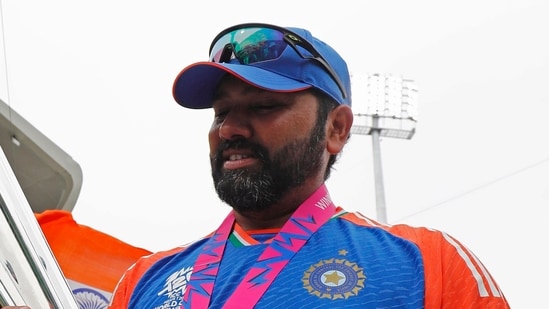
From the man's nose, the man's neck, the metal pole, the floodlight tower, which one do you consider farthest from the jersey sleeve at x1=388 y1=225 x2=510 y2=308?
the floodlight tower

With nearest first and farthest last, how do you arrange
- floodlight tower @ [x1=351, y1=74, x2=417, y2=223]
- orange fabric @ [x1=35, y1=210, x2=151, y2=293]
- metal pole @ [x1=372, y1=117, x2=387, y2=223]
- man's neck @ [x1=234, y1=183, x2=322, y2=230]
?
man's neck @ [x1=234, y1=183, x2=322, y2=230] → orange fabric @ [x1=35, y1=210, x2=151, y2=293] → metal pole @ [x1=372, y1=117, x2=387, y2=223] → floodlight tower @ [x1=351, y1=74, x2=417, y2=223]

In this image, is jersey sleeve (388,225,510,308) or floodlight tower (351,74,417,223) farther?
floodlight tower (351,74,417,223)

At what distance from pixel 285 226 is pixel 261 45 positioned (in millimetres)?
373

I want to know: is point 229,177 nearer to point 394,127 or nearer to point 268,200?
point 268,200

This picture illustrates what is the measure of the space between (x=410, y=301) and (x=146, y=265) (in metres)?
0.57

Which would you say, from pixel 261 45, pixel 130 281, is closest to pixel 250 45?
pixel 261 45

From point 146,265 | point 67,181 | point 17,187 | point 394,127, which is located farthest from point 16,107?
point 394,127

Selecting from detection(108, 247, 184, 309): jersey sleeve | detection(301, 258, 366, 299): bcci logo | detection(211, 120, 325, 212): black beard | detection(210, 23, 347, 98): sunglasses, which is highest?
detection(210, 23, 347, 98): sunglasses

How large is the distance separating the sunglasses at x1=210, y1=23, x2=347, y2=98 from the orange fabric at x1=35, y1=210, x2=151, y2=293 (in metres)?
1.24

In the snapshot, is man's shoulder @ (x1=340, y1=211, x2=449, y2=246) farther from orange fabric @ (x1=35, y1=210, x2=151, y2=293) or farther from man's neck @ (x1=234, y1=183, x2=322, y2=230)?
orange fabric @ (x1=35, y1=210, x2=151, y2=293)

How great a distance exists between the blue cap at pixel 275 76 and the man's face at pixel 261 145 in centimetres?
3

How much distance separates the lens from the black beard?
1478mm

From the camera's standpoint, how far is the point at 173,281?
1491 millimetres

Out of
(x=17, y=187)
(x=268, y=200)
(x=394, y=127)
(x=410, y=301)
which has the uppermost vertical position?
(x=17, y=187)
